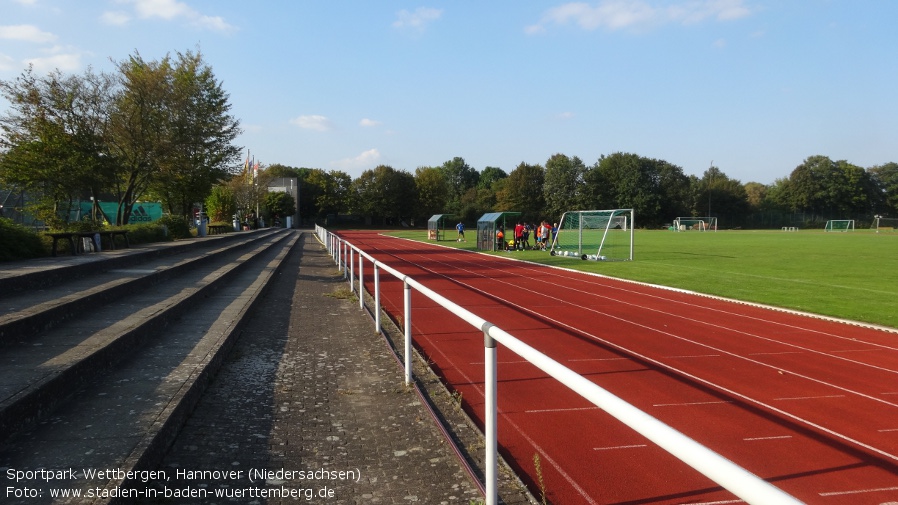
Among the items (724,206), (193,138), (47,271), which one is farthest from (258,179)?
(724,206)

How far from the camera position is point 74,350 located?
16.7ft

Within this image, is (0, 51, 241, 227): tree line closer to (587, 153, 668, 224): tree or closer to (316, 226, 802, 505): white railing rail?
(316, 226, 802, 505): white railing rail

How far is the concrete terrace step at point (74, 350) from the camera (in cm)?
383

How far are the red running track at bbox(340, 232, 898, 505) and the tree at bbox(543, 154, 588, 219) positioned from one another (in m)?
81.0

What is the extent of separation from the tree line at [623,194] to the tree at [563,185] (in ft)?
0.53

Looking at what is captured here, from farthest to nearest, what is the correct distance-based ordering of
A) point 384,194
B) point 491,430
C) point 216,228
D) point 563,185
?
point 563,185, point 384,194, point 216,228, point 491,430

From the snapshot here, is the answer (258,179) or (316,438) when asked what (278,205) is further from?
(316,438)

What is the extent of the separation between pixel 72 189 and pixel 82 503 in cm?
2022

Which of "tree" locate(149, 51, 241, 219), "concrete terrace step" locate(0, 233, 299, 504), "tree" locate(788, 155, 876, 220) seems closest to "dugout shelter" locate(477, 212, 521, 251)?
"tree" locate(149, 51, 241, 219)

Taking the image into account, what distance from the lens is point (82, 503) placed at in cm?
278

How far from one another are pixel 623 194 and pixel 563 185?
949cm

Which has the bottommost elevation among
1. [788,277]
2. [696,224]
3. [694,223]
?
[788,277]

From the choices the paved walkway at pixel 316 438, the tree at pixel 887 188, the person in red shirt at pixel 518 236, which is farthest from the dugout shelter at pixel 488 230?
the tree at pixel 887 188

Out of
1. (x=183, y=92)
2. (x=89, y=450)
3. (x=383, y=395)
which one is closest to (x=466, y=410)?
(x=383, y=395)
